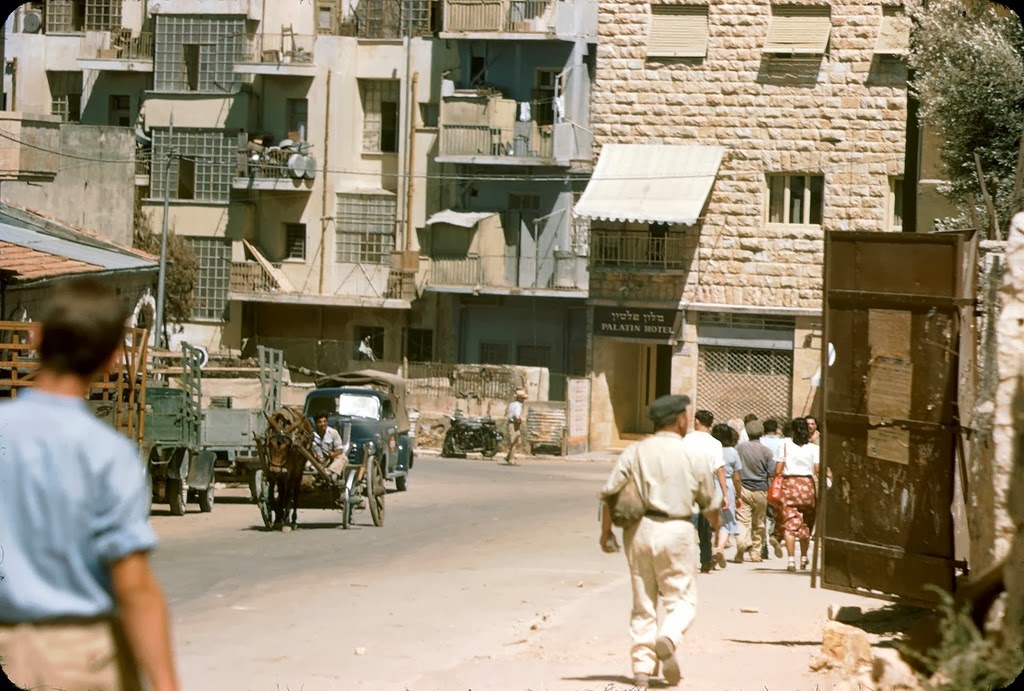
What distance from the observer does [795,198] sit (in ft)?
133

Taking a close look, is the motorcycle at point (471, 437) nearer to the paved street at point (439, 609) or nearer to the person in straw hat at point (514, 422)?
the person in straw hat at point (514, 422)

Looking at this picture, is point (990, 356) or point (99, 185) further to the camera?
point (99, 185)

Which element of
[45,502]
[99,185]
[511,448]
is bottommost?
[511,448]

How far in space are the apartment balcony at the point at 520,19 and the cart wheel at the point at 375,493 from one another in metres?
23.9

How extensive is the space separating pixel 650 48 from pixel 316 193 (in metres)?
12.4

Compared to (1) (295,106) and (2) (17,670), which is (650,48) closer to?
(1) (295,106)

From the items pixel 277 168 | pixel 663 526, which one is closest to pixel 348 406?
pixel 663 526

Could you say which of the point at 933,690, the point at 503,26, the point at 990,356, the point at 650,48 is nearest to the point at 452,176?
the point at 503,26

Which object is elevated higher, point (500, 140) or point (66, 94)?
point (66, 94)

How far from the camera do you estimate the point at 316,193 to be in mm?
48625

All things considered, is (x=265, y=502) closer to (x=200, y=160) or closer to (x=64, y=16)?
(x=200, y=160)

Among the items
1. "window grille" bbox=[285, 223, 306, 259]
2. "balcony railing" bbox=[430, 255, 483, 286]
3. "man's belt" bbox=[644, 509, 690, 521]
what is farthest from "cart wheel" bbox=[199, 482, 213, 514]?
"window grille" bbox=[285, 223, 306, 259]

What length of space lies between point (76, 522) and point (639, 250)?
38490 mm

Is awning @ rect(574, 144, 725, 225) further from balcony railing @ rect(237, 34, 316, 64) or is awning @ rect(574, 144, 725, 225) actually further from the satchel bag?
the satchel bag
